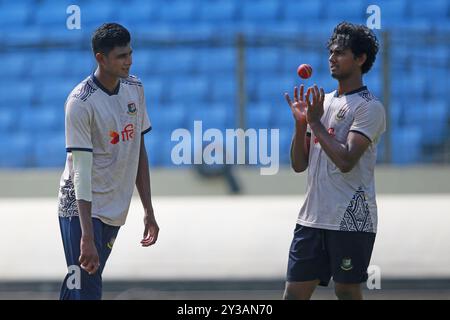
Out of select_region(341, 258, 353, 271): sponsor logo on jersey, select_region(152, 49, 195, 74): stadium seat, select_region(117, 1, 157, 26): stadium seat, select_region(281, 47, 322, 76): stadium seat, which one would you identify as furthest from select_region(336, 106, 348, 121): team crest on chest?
select_region(117, 1, 157, 26): stadium seat

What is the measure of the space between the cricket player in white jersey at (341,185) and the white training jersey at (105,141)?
2.51 ft

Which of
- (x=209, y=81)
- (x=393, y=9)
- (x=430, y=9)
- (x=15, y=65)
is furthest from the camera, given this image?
(x=393, y=9)

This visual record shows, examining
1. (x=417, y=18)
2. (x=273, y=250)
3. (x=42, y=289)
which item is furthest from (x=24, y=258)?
(x=417, y=18)

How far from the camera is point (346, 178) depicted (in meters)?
4.98

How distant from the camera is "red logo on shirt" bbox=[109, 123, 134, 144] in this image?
16.4ft

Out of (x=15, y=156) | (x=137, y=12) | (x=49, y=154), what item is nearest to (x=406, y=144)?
(x=49, y=154)

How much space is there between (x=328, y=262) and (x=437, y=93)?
4825 mm

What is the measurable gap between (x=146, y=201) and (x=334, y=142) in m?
0.99

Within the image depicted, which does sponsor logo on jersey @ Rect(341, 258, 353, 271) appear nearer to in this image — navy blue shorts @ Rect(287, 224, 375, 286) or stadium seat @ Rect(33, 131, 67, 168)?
navy blue shorts @ Rect(287, 224, 375, 286)

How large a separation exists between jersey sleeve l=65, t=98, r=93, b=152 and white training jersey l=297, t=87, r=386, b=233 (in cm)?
107

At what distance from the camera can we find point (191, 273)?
7.86 meters

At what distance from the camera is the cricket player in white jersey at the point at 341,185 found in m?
4.96

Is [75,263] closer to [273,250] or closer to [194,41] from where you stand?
[273,250]

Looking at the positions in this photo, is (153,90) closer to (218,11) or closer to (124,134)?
(218,11)
